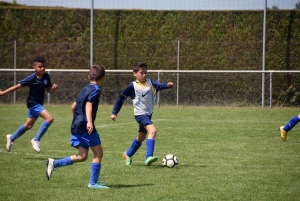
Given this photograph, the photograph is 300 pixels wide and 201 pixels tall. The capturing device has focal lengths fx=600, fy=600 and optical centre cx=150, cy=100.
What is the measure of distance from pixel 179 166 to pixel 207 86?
13.6 metres

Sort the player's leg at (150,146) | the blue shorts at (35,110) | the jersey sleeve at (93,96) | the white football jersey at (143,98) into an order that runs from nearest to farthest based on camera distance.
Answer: the jersey sleeve at (93,96)
the player's leg at (150,146)
the white football jersey at (143,98)
the blue shorts at (35,110)

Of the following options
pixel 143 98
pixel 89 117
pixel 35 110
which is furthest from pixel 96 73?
pixel 35 110

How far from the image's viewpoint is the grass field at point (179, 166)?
7312 millimetres

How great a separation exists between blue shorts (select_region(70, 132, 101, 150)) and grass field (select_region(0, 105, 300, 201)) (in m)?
0.56

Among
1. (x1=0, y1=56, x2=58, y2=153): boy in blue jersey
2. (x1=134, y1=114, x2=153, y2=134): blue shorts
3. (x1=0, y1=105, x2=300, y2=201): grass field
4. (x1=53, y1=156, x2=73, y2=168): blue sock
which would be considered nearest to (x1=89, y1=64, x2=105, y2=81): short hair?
(x1=53, y1=156, x2=73, y2=168): blue sock

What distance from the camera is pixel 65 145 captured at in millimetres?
12523

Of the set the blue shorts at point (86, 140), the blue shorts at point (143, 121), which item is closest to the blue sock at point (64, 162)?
the blue shorts at point (86, 140)

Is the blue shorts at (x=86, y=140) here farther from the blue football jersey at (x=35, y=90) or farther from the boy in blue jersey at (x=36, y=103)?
the blue football jersey at (x=35, y=90)

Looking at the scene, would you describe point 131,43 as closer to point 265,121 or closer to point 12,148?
point 265,121

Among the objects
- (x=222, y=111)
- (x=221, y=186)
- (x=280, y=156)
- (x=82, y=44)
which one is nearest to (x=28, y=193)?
(x=221, y=186)

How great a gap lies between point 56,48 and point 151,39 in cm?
416

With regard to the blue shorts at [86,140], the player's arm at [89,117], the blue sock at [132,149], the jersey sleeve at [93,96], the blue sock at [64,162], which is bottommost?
the blue sock at [132,149]

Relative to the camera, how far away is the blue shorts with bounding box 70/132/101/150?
7.74 metres

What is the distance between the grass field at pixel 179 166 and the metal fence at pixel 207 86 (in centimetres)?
503
